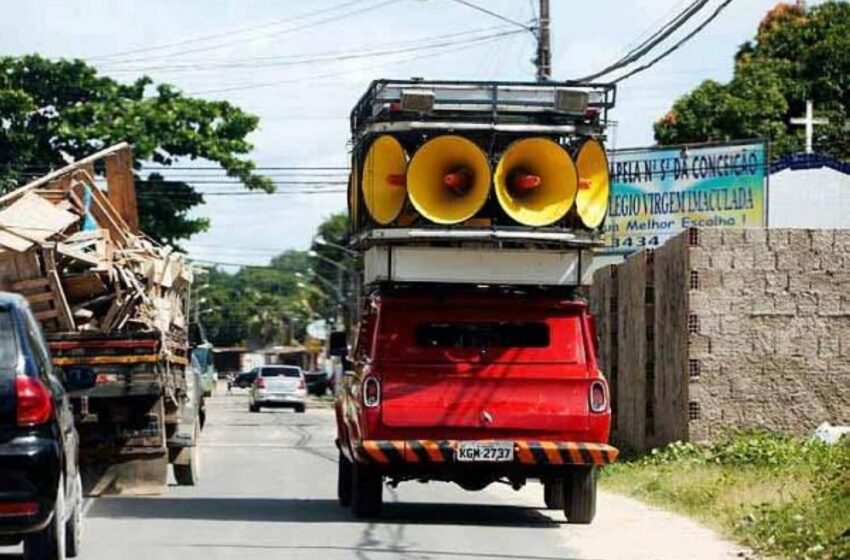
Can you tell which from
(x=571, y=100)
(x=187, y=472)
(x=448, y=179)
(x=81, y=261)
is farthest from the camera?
(x=187, y=472)

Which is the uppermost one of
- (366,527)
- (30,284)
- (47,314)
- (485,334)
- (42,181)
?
(42,181)

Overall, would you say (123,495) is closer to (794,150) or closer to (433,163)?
(433,163)

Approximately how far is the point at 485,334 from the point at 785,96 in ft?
118

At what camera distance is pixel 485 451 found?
54.0 ft

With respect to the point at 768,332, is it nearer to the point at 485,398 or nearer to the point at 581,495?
the point at 581,495

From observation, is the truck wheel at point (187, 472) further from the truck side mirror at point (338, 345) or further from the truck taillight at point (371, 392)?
the truck taillight at point (371, 392)

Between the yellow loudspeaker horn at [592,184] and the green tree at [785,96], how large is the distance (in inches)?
1280

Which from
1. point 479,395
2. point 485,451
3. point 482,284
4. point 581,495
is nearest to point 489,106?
point 482,284

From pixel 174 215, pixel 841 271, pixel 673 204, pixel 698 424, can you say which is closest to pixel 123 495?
pixel 698 424

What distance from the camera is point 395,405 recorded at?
53.8 ft

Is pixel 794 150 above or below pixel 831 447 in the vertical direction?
A: above

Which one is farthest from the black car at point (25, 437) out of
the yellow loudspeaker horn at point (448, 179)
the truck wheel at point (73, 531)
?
the yellow loudspeaker horn at point (448, 179)

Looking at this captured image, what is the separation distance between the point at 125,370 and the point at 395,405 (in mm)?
3517

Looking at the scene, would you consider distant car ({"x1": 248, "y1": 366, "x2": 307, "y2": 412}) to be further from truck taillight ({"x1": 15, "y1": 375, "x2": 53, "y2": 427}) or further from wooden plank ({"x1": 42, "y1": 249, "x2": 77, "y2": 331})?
truck taillight ({"x1": 15, "y1": 375, "x2": 53, "y2": 427})
